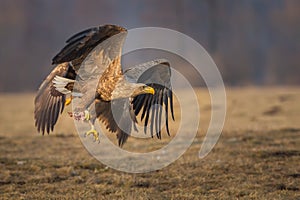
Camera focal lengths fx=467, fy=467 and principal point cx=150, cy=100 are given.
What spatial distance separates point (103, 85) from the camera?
23.3 ft

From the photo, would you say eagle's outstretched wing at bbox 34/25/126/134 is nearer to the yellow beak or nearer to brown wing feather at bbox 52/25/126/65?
brown wing feather at bbox 52/25/126/65

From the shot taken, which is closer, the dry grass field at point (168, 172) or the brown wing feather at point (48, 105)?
the dry grass field at point (168, 172)

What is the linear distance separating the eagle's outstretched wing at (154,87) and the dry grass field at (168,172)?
37.1 inches

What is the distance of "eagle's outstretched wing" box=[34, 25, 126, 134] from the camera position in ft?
19.5

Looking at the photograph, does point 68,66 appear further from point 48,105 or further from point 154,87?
point 154,87

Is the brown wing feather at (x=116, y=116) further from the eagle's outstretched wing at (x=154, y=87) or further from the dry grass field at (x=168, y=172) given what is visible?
the dry grass field at (x=168, y=172)

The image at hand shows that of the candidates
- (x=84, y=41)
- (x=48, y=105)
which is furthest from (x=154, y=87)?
(x=84, y=41)

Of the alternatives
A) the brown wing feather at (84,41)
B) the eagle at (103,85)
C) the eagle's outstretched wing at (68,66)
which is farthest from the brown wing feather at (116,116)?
the brown wing feather at (84,41)

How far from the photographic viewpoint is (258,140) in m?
10.1

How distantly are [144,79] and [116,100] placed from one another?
1.89ft

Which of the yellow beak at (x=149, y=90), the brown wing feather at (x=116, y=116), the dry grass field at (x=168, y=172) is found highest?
the yellow beak at (x=149, y=90)

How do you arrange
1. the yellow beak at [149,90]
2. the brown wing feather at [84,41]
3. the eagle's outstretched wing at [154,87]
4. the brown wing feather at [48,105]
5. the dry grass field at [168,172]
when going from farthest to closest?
the brown wing feather at [48,105], the eagle's outstretched wing at [154,87], the yellow beak at [149,90], the dry grass field at [168,172], the brown wing feather at [84,41]

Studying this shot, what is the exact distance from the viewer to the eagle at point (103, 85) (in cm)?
642

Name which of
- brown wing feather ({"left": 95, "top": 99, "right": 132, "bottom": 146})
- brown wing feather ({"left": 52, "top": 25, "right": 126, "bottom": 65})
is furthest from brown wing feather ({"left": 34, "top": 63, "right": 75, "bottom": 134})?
brown wing feather ({"left": 52, "top": 25, "right": 126, "bottom": 65})
